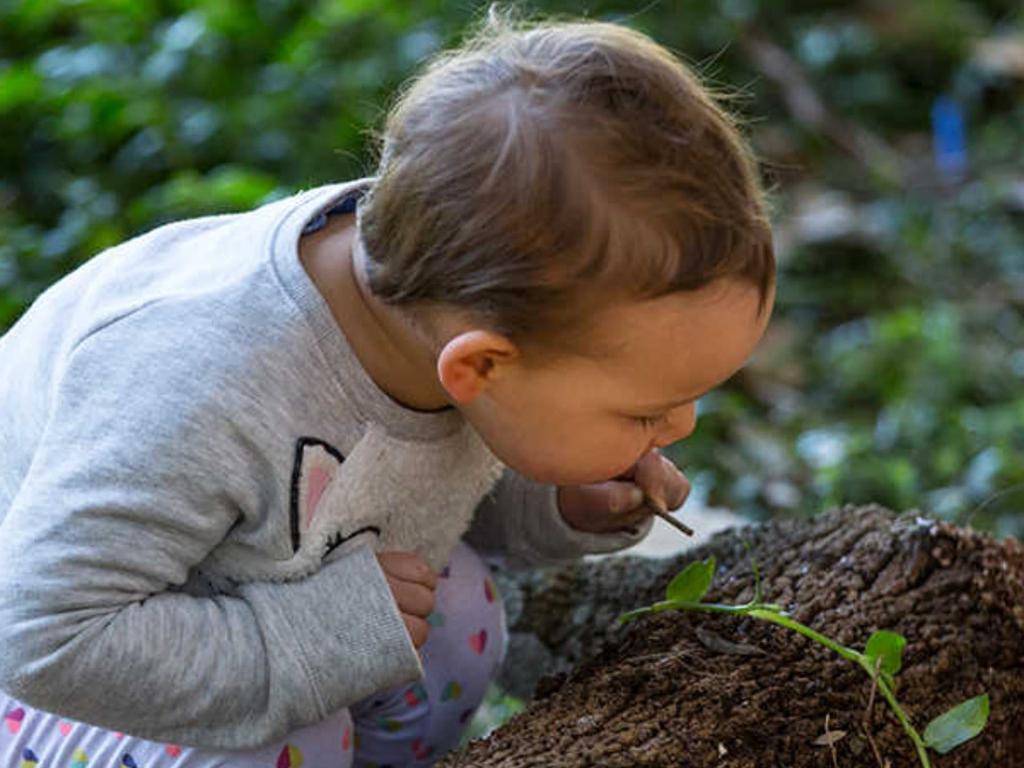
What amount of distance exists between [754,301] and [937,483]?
158 centimetres

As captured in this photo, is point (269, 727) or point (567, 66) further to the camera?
point (269, 727)

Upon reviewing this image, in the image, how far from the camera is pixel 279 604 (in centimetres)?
164

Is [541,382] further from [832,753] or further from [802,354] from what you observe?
[802,354]

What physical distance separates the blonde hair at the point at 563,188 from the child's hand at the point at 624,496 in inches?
15.7

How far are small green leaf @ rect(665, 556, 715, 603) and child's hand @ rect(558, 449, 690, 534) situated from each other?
6.1 inches

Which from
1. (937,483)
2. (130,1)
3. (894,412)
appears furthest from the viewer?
(130,1)

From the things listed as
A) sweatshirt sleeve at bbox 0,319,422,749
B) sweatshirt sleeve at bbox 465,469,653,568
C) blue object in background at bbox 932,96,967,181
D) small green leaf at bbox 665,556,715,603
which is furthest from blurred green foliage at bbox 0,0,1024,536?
sweatshirt sleeve at bbox 0,319,422,749

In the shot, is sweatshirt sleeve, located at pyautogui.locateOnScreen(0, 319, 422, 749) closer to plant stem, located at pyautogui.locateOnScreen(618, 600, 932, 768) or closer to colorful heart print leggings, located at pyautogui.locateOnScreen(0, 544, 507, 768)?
colorful heart print leggings, located at pyautogui.locateOnScreen(0, 544, 507, 768)

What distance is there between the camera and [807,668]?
1.70 meters

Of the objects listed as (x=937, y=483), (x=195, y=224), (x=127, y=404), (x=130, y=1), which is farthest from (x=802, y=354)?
(x=127, y=404)

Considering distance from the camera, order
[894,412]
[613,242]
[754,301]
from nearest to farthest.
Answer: [613,242] < [754,301] < [894,412]

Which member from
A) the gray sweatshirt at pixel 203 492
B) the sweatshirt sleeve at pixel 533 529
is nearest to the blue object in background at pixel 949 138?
the sweatshirt sleeve at pixel 533 529

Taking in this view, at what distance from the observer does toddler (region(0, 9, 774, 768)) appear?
150cm

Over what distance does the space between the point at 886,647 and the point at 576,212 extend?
53 cm
